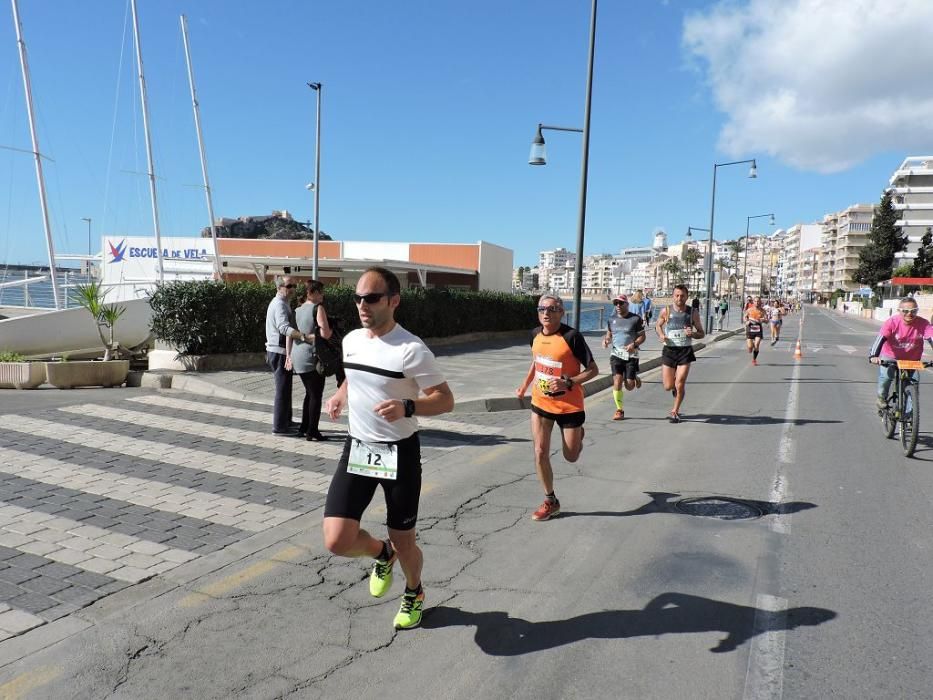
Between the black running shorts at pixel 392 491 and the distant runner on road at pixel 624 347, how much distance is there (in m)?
7.00

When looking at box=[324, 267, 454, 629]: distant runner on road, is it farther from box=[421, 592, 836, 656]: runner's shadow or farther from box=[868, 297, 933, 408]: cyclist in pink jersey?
box=[868, 297, 933, 408]: cyclist in pink jersey

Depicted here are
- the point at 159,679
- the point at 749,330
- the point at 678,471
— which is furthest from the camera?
the point at 749,330

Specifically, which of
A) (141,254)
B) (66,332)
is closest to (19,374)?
(66,332)

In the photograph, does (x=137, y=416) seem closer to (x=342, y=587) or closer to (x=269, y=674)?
(x=342, y=587)

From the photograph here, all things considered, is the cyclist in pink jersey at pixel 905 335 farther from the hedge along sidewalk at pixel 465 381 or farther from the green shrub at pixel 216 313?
the green shrub at pixel 216 313

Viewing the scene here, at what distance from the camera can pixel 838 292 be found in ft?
408

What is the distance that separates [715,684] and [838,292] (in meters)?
139

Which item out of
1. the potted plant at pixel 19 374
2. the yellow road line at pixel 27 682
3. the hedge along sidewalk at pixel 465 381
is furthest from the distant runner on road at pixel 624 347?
the potted plant at pixel 19 374

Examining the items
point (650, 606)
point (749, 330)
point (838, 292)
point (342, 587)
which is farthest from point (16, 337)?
point (838, 292)

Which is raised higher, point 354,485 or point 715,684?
point 354,485

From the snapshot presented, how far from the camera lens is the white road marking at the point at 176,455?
6422 mm

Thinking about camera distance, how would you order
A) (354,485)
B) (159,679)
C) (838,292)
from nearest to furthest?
(159,679) → (354,485) → (838,292)

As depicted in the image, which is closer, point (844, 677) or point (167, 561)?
point (844, 677)

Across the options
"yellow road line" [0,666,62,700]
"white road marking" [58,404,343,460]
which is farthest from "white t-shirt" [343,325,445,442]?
"white road marking" [58,404,343,460]
